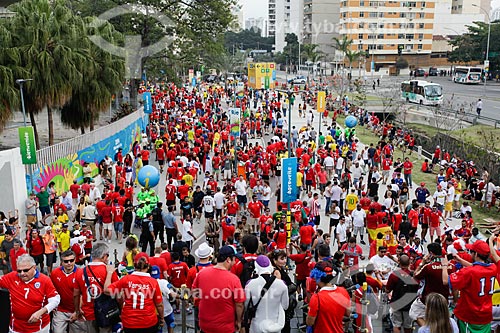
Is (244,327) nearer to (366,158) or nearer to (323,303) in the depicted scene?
(323,303)

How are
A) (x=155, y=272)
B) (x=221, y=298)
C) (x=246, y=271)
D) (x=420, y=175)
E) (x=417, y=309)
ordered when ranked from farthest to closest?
(x=420, y=175) → (x=155, y=272) → (x=417, y=309) → (x=246, y=271) → (x=221, y=298)

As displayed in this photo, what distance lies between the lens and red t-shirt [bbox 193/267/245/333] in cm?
511

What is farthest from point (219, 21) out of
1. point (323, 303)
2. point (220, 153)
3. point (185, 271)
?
point (323, 303)

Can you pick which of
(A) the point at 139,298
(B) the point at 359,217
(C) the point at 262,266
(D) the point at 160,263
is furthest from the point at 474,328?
(B) the point at 359,217

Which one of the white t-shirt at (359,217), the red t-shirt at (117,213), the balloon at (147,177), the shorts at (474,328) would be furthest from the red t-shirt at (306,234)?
the balloon at (147,177)

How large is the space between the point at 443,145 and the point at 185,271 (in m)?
22.5

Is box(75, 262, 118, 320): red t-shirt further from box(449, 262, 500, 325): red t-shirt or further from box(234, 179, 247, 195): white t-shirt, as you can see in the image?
box(234, 179, 247, 195): white t-shirt

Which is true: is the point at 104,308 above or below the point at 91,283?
below

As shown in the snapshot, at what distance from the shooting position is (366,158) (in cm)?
2209

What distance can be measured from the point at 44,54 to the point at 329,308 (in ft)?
58.2

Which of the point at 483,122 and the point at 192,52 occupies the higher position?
the point at 192,52

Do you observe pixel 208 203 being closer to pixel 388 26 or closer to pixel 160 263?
pixel 160 263

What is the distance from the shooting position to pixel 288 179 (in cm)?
1085

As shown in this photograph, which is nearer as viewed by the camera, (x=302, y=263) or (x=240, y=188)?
(x=302, y=263)
